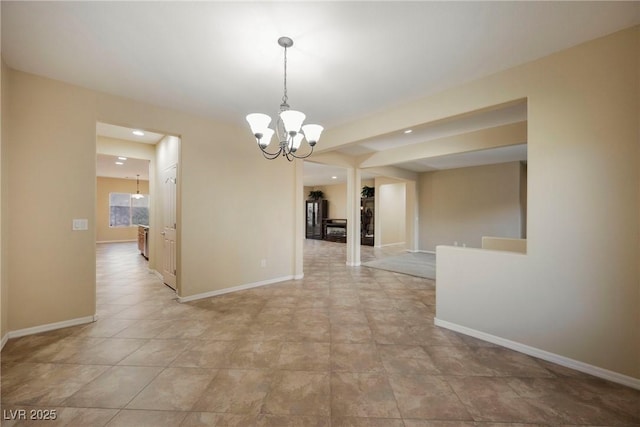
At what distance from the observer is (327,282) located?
4703mm

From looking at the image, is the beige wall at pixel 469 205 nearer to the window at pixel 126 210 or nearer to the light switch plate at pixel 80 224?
the light switch plate at pixel 80 224

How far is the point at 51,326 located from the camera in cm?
271

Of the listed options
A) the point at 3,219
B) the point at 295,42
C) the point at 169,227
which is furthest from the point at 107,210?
the point at 295,42

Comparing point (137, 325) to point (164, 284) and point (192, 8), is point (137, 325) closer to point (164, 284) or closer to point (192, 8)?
point (164, 284)

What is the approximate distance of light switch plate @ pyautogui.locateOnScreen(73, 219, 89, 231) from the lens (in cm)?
286

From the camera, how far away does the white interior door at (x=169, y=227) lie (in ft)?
13.7

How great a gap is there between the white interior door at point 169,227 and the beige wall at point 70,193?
1.98ft

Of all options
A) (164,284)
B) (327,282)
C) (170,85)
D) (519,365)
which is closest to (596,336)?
(519,365)

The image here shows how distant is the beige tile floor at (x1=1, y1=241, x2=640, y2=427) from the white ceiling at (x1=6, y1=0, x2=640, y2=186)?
8.66 ft

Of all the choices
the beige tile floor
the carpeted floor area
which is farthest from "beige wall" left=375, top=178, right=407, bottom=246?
the beige tile floor

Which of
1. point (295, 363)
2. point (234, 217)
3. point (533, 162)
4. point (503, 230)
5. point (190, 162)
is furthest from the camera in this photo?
→ point (503, 230)

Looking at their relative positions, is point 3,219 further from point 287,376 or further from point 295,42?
point 295,42

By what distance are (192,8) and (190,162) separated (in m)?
2.30

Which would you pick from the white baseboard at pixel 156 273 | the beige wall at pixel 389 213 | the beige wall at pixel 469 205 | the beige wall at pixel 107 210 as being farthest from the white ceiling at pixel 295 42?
the beige wall at pixel 107 210
